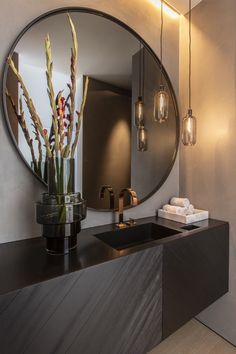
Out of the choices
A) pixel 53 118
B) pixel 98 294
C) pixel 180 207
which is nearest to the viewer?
pixel 98 294

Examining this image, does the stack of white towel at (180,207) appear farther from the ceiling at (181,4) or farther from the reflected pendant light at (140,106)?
the ceiling at (181,4)

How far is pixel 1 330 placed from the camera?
27.8 inches

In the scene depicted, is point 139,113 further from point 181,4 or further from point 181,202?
point 181,4

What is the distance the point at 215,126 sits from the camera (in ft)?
5.61

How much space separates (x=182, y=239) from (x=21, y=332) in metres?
0.88

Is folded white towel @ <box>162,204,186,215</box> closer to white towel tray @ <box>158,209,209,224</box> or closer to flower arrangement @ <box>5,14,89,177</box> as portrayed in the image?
white towel tray @ <box>158,209,209,224</box>

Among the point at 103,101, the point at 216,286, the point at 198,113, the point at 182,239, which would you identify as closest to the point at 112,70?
the point at 103,101

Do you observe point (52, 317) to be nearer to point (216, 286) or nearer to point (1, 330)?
point (1, 330)

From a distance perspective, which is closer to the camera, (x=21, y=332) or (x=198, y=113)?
(x=21, y=332)

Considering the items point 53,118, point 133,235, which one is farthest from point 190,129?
point 53,118

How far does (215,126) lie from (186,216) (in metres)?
0.74

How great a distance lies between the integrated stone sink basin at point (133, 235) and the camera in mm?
1406

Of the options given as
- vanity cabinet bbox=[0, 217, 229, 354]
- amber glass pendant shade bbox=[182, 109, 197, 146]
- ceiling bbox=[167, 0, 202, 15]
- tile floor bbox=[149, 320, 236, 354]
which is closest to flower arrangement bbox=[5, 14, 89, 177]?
vanity cabinet bbox=[0, 217, 229, 354]

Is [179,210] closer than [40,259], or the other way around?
[40,259]
